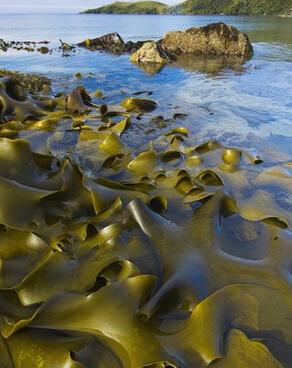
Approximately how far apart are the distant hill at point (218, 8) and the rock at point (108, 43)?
71.2 meters

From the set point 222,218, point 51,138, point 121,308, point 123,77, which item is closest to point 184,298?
point 121,308

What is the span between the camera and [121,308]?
1256 millimetres

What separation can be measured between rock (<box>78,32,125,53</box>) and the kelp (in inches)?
491

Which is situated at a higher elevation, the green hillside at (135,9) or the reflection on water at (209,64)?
the green hillside at (135,9)

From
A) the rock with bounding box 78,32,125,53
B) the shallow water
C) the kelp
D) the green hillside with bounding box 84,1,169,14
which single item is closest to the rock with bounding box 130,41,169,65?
the rock with bounding box 78,32,125,53

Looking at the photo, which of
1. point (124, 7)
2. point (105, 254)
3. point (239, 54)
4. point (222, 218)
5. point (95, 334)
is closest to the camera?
point (95, 334)

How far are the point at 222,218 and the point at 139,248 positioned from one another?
0.67m

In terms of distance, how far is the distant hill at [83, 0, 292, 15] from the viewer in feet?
255

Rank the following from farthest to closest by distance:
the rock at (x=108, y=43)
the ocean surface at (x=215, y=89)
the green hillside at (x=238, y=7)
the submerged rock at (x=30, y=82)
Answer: the green hillside at (x=238, y=7), the rock at (x=108, y=43), the submerged rock at (x=30, y=82), the ocean surface at (x=215, y=89)

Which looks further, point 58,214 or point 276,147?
point 276,147

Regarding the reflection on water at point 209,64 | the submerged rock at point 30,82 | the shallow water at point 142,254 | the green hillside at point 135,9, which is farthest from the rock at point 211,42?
the green hillside at point 135,9

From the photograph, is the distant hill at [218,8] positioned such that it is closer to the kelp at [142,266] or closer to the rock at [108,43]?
the rock at [108,43]

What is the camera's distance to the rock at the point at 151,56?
9781 mm

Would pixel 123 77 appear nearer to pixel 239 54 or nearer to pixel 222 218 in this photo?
pixel 239 54
